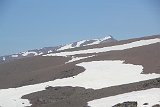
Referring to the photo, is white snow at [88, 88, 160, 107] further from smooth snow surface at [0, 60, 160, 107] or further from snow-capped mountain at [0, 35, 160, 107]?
smooth snow surface at [0, 60, 160, 107]

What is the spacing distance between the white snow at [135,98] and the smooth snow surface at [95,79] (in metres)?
10.4

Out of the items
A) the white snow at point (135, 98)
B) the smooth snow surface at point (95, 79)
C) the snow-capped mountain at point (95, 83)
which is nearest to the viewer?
the white snow at point (135, 98)

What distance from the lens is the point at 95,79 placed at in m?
47.6

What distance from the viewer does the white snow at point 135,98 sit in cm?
2931

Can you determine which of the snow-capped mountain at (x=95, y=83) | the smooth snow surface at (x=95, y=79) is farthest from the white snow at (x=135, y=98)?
the smooth snow surface at (x=95, y=79)

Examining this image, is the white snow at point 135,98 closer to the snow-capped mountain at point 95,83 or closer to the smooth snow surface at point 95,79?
the snow-capped mountain at point 95,83

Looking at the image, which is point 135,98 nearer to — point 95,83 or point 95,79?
point 95,83

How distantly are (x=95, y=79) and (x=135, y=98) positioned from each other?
17294 mm

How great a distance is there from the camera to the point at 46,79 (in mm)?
54500

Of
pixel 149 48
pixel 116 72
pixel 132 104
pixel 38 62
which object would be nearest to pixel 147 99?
pixel 132 104

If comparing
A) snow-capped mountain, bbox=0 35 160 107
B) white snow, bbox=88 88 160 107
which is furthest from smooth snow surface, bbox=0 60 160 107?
white snow, bbox=88 88 160 107

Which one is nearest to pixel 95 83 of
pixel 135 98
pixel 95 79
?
pixel 95 79

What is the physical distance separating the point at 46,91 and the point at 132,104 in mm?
18458

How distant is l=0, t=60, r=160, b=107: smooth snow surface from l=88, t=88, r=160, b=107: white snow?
10432mm
